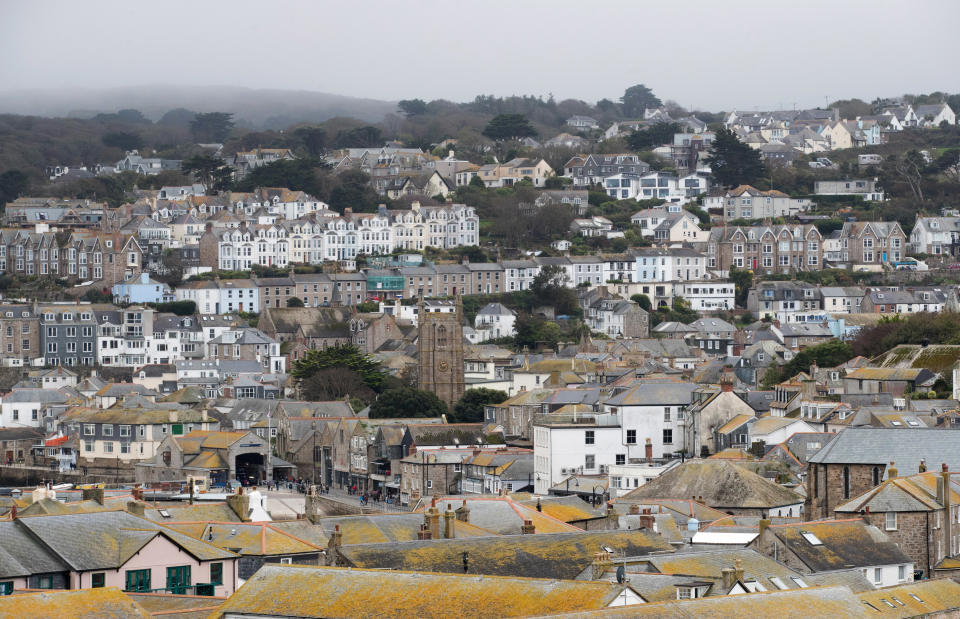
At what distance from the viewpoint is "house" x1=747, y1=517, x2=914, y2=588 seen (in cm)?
3123

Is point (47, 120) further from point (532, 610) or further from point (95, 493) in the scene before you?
point (532, 610)

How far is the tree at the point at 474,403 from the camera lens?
74875mm

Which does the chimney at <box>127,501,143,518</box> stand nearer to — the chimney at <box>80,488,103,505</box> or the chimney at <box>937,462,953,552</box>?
the chimney at <box>80,488,103,505</box>

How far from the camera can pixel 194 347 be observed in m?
94.6

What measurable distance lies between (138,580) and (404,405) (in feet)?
157

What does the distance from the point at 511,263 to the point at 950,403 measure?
5411 cm

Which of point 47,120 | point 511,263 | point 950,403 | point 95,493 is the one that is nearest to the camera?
point 95,493

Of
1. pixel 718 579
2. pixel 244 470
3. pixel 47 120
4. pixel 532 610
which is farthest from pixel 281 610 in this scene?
pixel 47 120

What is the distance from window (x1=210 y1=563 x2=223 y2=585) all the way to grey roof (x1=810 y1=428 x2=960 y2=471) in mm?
16835

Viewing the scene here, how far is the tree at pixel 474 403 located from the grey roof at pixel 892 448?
34.8 meters

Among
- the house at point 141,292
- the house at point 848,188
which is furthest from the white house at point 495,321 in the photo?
the house at point 848,188

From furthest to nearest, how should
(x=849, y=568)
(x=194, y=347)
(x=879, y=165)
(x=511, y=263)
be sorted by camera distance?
1. (x=879, y=165)
2. (x=511, y=263)
3. (x=194, y=347)
4. (x=849, y=568)

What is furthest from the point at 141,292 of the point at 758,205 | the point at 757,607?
the point at 757,607

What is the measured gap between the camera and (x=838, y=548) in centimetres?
3225
